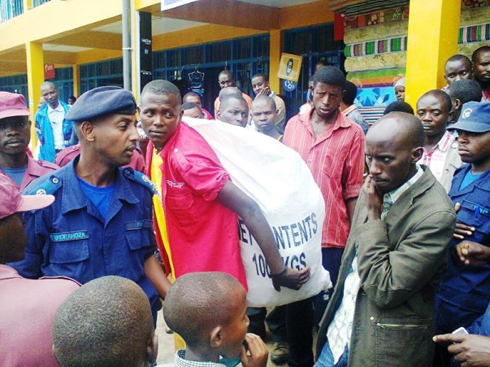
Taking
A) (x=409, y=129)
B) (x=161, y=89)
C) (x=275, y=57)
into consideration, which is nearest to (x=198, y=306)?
(x=409, y=129)

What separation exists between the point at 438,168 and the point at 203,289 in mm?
2198

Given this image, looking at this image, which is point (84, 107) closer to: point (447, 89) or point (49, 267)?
point (49, 267)

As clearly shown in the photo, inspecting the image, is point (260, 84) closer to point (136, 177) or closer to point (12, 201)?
point (136, 177)

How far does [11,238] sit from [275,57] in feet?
25.9

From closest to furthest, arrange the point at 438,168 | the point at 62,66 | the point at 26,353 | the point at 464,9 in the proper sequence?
the point at 26,353 < the point at 438,168 < the point at 464,9 < the point at 62,66

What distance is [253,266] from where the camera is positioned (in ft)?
8.23

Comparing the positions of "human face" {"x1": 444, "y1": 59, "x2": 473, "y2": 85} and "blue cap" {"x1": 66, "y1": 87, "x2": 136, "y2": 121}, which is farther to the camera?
"human face" {"x1": 444, "y1": 59, "x2": 473, "y2": 85}

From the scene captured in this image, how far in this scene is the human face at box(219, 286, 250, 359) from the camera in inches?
61.5

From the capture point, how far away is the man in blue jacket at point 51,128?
706cm

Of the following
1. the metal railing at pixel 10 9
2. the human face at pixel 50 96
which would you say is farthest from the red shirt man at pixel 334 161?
the metal railing at pixel 10 9

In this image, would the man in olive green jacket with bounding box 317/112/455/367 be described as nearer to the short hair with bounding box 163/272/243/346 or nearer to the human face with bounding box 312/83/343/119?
the short hair with bounding box 163/272/243/346

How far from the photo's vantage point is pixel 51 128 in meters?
7.20

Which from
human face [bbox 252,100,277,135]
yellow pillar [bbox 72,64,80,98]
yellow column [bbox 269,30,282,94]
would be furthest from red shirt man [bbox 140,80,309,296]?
yellow pillar [bbox 72,64,80,98]

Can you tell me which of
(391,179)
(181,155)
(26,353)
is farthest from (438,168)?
(26,353)
